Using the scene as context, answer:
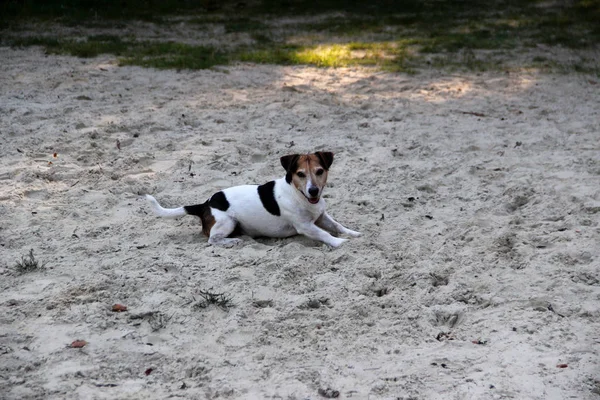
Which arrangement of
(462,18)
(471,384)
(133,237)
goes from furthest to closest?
1. (462,18)
2. (133,237)
3. (471,384)

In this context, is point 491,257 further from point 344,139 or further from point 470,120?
point 470,120

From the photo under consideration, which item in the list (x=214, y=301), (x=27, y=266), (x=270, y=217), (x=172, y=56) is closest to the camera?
(x=214, y=301)

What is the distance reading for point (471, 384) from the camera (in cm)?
383

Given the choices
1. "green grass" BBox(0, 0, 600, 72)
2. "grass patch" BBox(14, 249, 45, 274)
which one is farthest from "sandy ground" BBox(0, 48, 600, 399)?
"green grass" BBox(0, 0, 600, 72)

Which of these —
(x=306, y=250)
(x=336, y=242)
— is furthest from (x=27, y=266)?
(x=336, y=242)

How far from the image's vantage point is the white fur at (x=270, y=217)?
18.8ft

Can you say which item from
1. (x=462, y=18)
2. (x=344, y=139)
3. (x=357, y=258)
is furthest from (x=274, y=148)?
(x=462, y=18)

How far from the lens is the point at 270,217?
5.84 meters

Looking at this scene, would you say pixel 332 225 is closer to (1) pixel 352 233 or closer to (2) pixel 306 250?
(1) pixel 352 233

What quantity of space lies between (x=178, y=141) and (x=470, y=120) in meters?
3.45

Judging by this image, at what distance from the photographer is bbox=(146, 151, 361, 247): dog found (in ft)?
18.6

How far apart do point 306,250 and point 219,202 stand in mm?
833

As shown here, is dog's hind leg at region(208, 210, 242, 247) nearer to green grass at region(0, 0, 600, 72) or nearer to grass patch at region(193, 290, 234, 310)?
grass patch at region(193, 290, 234, 310)

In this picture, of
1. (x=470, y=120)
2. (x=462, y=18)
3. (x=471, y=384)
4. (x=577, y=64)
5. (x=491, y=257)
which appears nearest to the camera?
(x=471, y=384)
